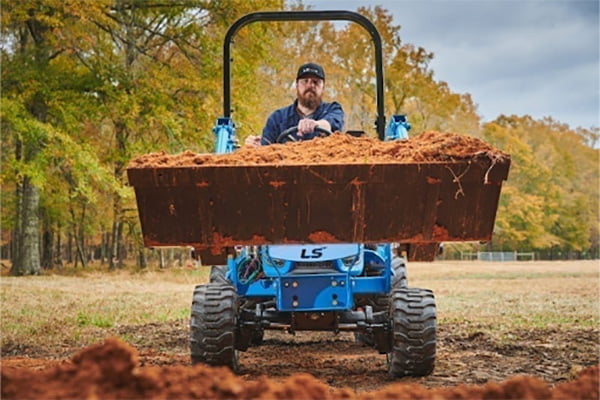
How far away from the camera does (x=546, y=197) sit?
47344 mm

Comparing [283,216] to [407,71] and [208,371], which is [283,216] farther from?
[407,71]

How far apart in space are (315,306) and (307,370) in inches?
26.9

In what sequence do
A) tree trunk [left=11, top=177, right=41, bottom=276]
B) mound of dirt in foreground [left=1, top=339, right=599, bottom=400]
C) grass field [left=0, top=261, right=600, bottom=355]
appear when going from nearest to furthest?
mound of dirt in foreground [left=1, top=339, right=599, bottom=400]
grass field [left=0, top=261, right=600, bottom=355]
tree trunk [left=11, top=177, right=41, bottom=276]

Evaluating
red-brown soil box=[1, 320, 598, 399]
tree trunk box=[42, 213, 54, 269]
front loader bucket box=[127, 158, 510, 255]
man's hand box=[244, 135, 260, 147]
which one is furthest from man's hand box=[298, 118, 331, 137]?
tree trunk box=[42, 213, 54, 269]

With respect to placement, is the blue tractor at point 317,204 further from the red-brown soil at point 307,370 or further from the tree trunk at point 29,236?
the tree trunk at point 29,236

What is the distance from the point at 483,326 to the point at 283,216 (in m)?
5.68

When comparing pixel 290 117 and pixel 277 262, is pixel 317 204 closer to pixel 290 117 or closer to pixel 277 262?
pixel 277 262

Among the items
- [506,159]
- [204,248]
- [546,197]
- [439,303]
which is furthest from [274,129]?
[546,197]

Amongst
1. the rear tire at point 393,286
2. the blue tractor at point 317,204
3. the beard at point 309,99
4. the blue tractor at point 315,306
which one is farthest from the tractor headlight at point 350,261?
the beard at point 309,99

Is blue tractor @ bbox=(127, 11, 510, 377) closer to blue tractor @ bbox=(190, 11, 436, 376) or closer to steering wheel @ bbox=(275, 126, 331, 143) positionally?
blue tractor @ bbox=(190, 11, 436, 376)

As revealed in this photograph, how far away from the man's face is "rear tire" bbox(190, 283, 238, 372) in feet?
6.69

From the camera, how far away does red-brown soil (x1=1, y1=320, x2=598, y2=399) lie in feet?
7.63

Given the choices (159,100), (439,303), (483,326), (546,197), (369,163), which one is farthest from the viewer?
(546,197)

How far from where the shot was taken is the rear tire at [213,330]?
5398mm
